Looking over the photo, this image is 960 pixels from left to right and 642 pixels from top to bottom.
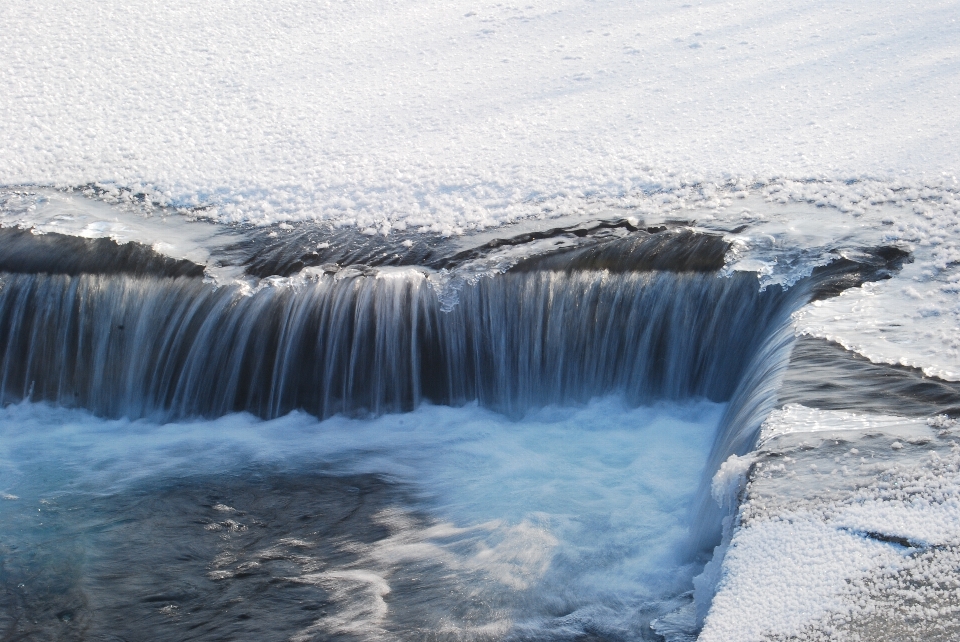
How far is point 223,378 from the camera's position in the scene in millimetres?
4527

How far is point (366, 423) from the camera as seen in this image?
443cm

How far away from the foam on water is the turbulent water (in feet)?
0.04

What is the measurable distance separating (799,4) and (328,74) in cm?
335

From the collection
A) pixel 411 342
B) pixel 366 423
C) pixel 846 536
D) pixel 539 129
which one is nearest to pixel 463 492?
pixel 366 423

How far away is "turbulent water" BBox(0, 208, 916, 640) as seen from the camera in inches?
136

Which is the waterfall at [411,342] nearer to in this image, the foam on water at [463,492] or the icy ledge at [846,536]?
the foam on water at [463,492]

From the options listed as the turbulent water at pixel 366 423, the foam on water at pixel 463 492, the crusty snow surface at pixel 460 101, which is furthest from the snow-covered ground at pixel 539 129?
the foam on water at pixel 463 492

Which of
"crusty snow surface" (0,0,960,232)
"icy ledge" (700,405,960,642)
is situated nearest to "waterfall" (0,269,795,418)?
"crusty snow surface" (0,0,960,232)

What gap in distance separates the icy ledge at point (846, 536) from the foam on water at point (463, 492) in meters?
0.63

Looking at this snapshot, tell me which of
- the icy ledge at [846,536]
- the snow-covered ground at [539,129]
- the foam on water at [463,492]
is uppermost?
the snow-covered ground at [539,129]

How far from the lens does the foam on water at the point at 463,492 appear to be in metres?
3.28

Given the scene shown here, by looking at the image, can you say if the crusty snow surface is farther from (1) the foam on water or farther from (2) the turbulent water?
(1) the foam on water

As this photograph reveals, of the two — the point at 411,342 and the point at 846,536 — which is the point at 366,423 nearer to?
the point at 411,342

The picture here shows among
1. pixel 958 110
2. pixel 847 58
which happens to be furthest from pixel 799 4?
pixel 958 110
